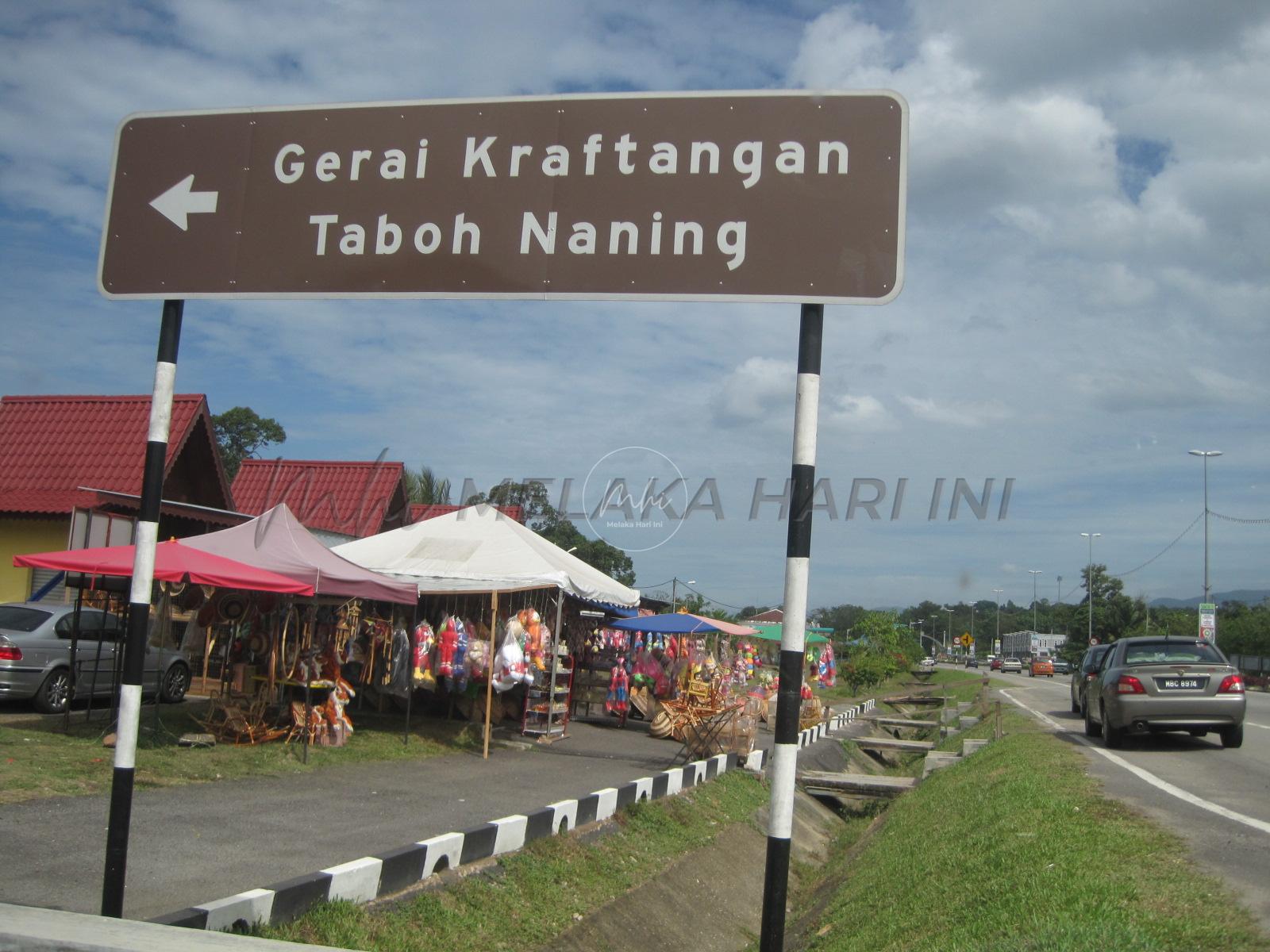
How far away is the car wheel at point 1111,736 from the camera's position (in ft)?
48.6

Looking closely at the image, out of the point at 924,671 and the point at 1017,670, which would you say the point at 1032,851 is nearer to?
the point at 924,671

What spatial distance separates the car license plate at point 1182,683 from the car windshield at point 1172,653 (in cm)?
32

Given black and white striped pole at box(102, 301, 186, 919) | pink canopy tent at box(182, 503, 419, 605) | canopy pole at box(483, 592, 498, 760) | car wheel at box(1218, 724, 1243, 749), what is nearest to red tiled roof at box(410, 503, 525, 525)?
canopy pole at box(483, 592, 498, 760)

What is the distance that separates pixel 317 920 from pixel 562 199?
409 cm

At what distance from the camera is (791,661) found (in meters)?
3.83

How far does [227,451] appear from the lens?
7188 cm

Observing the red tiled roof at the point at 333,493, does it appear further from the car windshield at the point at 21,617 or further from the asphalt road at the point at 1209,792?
the asphalt road at the point at 1209,792

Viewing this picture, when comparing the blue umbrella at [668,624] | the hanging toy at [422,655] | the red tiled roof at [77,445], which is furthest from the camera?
the red tiled roof at [77,445]

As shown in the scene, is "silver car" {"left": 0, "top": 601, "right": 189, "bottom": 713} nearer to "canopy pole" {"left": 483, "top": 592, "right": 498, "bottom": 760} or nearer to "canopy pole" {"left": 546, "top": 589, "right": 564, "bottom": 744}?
"canopy pole" {"left": 483, "top": 592, "right": 498, "bottom": 760}

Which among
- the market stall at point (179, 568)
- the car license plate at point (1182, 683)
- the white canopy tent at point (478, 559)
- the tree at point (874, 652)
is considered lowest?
the tree at point (874, 652)

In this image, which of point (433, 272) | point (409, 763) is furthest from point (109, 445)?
point (433, 272)

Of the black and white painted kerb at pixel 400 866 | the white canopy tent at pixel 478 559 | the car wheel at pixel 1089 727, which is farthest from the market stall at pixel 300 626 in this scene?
the car wheel at pixel 1089 727

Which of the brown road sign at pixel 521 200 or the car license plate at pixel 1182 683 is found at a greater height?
the brown road sign at pixel 521 200

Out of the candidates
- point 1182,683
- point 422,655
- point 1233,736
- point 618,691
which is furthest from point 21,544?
point 1233,736
